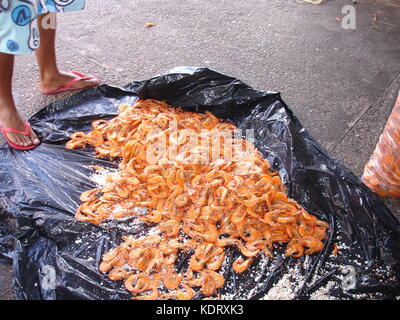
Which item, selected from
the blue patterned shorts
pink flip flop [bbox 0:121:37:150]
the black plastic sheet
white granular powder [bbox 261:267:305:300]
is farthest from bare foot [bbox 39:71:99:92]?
white granular powder [bbox 261:267:305:300]

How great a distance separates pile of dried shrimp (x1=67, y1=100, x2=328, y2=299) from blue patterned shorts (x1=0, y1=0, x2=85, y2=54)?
2.56 feet

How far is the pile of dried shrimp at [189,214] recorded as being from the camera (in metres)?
1.98

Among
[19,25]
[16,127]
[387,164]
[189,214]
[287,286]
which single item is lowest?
[287,286]

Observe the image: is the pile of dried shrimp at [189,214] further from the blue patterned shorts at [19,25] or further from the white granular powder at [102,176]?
the blue patterned shorts at [19,25]

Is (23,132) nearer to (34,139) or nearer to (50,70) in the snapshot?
(34,139)

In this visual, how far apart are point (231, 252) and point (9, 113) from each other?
176 cm

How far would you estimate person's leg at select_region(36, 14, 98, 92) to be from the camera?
9.57 feet

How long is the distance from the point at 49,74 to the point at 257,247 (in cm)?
217

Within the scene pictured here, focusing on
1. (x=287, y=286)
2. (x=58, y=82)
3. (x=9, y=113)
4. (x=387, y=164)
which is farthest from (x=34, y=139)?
(x=387, y=164)

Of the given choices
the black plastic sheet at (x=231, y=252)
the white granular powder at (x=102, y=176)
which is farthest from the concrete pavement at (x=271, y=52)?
the white granular powder at (x=102, y=176)

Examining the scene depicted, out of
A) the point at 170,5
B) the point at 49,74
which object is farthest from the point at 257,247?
the point at 170,5

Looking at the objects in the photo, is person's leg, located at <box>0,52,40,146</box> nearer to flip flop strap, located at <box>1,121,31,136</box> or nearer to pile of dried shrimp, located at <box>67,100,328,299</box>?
flip flop strap, located at <box>1,121,31,136</box>

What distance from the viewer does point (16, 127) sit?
2.57m
